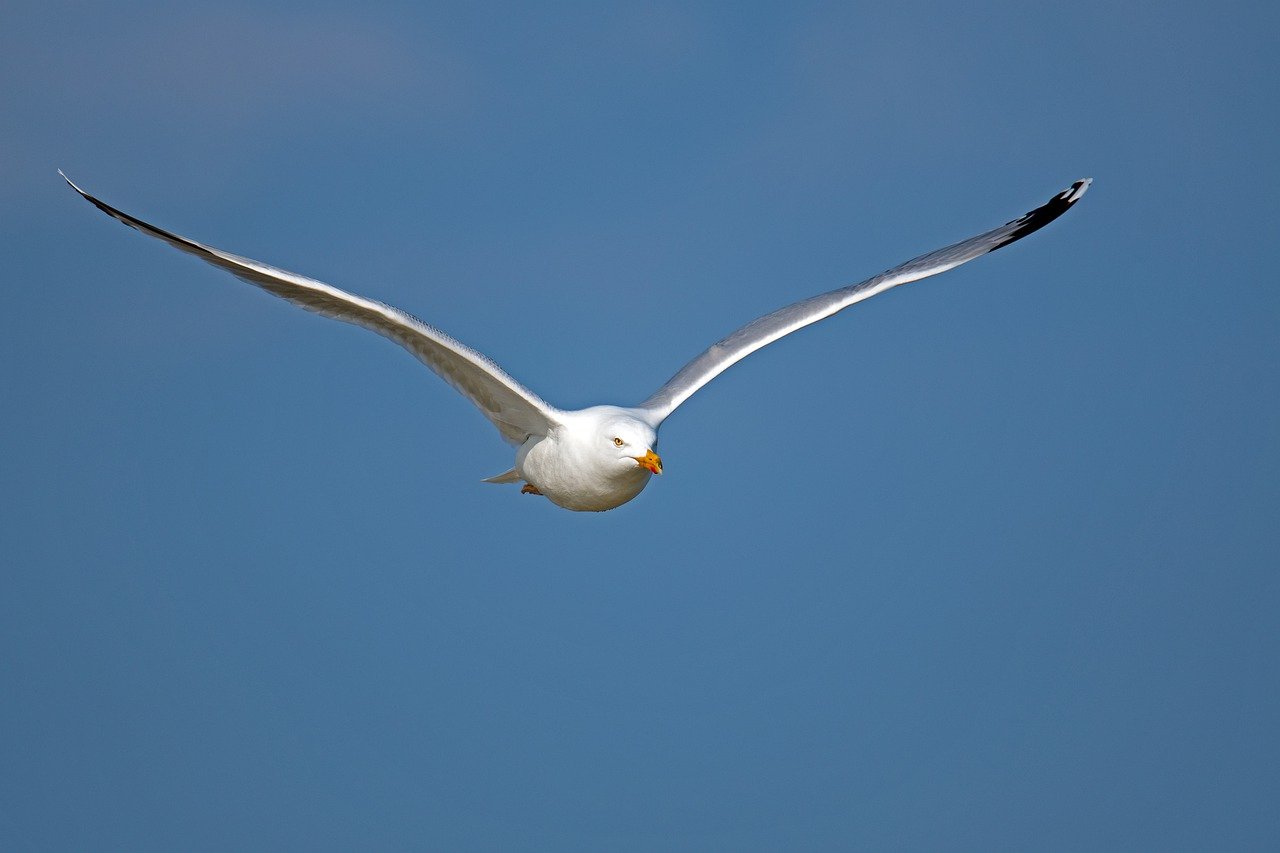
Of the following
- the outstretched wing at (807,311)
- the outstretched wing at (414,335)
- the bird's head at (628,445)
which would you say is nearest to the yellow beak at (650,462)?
the bird's head at (628,445)

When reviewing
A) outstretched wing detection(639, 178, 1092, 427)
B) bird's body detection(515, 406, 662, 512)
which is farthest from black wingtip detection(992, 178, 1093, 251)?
bird's body detection(515, 406, 662, 512)

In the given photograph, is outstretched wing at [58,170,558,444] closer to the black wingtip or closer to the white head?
the white head

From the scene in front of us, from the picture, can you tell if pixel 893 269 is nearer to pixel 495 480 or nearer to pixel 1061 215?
pixel 1061 215

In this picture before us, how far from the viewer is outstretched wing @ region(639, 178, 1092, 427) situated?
1345cm

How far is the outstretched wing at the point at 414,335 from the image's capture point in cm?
1112

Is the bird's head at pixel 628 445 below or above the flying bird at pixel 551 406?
below

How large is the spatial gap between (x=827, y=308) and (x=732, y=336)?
917 millimetres

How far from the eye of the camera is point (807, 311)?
13836 mm

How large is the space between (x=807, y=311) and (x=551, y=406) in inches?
109

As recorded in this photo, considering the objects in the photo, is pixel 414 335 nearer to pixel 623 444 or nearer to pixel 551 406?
pixel 551 406

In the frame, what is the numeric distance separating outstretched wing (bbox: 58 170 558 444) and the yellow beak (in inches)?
38.8

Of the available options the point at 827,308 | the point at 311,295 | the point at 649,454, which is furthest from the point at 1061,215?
the point at 311,295

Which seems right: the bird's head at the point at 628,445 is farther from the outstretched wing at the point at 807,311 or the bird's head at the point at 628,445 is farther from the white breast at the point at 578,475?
the outstretched wing at the point at 807,311

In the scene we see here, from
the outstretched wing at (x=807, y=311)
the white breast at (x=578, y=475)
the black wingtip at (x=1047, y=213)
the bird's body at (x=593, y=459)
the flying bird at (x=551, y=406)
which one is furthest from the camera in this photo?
the black wingtip at (x=1047, y=213)
